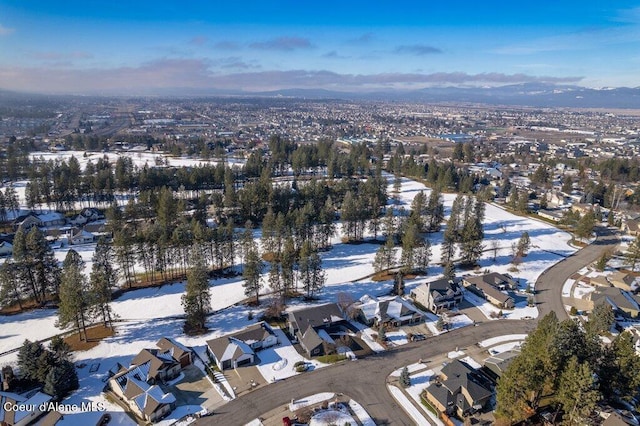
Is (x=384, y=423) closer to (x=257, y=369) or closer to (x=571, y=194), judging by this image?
(x=257, y=369)

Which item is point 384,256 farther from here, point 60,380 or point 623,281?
point 60,380

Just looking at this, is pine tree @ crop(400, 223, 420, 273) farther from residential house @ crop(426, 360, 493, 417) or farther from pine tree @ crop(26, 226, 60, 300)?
pine tree @ crop(26, 226, 60, 300)

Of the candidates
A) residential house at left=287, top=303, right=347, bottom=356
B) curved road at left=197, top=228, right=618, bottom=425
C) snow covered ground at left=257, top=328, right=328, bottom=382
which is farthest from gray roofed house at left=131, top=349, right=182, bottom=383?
residential house at left=287, top=303, right=347, bottom=356

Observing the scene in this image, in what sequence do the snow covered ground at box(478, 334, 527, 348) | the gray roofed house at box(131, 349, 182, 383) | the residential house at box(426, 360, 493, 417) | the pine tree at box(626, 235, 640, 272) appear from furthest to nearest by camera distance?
1. the pine tree at box(626, 235, 640, 272)
2. the snow covered ground at box(478, 334, 527, 348)
3. the gray roofed house at box(131, 349, 182, 383)
4. the residential house at box(426, 360, 493, 417)

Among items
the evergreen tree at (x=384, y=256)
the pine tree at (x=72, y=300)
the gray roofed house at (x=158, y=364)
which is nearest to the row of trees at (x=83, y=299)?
the pine tree at (x=72, y=300)

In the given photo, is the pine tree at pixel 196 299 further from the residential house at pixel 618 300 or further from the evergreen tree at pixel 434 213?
the evergreen tree at pixel 434 213
